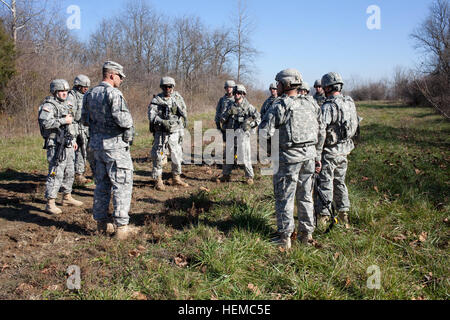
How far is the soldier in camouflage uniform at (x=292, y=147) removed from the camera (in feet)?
13.0

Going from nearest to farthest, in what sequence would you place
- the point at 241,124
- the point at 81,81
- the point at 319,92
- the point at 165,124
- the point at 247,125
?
1. the point at 81,81
2. the point at 165,124
3. the point at 247,125
4. the point at 241,124
5. the point at 319,92

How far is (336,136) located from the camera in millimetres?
4773

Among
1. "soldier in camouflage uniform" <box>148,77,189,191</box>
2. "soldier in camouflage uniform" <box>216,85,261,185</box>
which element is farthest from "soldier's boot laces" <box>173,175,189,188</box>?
"soldier in camouflage uniform" <box>216,85,261,185</box>

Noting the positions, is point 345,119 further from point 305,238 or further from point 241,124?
point 241,124

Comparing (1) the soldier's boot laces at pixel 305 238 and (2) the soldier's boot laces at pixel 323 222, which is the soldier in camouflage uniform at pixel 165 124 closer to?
(2) the soldier's boot laces at pixel 323 222

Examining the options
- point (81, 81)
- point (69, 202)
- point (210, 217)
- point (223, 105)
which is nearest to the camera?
point (210, 217)

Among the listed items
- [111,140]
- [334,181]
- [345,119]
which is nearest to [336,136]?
[345,119]

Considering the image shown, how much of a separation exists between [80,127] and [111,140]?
3.15 metres

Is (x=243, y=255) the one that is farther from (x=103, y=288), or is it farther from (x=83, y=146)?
(x=83, y=146)

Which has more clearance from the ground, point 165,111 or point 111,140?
point 165,111

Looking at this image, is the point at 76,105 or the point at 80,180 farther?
the point at 80,180

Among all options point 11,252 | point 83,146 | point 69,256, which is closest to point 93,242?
point 69,256

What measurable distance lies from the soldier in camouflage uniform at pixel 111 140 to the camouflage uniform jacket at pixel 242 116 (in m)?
3.51
